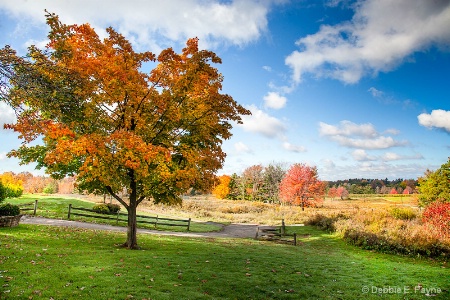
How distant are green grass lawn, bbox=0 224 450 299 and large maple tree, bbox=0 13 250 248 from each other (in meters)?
3.49

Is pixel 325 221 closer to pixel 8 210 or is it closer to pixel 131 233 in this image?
pixel 131 233

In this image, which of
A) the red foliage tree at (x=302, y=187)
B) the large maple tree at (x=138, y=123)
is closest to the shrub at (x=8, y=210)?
the large maple tree at (x=138, y=123)

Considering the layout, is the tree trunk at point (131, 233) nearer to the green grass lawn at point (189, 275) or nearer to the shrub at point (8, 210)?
the green grass lawn at point (189, 275)

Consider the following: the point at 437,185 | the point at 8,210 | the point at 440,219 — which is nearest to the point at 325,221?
the point at 440,219

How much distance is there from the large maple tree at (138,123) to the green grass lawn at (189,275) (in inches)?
137

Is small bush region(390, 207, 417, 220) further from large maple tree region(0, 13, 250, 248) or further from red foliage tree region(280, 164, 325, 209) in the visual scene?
large maple tree region(0, 13, 250, 248)

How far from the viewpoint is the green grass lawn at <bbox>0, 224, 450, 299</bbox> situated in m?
8.43

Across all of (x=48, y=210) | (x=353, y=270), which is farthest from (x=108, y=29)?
(x=48, y=210)

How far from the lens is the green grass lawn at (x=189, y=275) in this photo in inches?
332

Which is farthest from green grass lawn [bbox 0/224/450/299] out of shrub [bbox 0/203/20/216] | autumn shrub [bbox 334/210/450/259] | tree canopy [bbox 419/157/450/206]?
tree canopy [bbox 419/157/450/206]

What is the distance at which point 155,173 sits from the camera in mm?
13820

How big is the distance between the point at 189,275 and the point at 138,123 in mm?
7617

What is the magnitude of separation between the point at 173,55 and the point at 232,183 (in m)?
76.0

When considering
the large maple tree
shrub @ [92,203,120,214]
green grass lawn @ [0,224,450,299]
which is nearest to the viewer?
green grass lawn @ [0,224,450,299]
